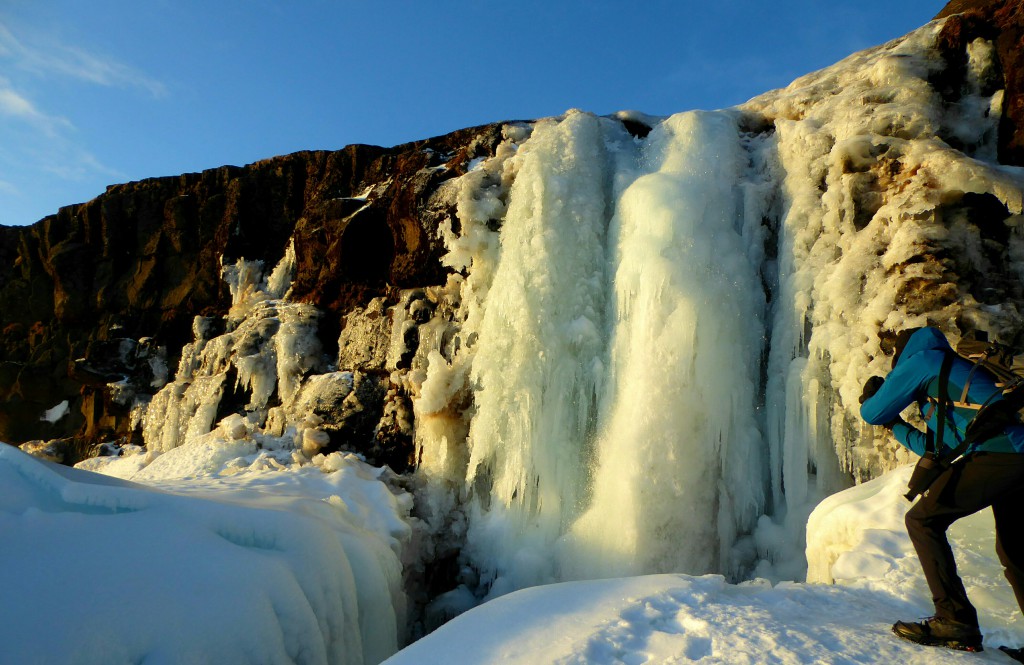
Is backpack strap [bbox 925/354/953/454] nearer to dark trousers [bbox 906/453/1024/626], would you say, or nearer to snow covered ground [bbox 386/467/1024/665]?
dark trousers [bbox 906/453/1024/626]

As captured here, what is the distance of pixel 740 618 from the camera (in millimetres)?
2918

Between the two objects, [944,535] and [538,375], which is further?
[538,375]

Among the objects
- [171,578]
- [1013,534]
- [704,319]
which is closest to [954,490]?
[1013,534]

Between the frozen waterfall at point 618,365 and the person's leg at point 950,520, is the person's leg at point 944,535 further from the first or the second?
the frozen waterfall at point 618,365

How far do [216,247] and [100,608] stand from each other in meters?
12.3

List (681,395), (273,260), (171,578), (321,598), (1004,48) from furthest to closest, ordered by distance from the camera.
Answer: (273,260) < (1004,48) < (681,395) < (321,598) < (171,578)

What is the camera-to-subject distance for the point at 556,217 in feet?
26.9

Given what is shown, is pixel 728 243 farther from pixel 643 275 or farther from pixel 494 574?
pixel 494 574

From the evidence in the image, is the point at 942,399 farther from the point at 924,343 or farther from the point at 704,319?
the point at 704,319

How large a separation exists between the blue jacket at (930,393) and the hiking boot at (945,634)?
2.22 ft

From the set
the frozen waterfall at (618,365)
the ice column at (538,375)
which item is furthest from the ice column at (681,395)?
the ice column at (538,375)

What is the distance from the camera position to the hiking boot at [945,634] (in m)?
2.65

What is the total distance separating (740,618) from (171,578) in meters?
Answer: 2.89

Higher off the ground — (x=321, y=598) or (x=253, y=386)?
(x=253, y=386)
